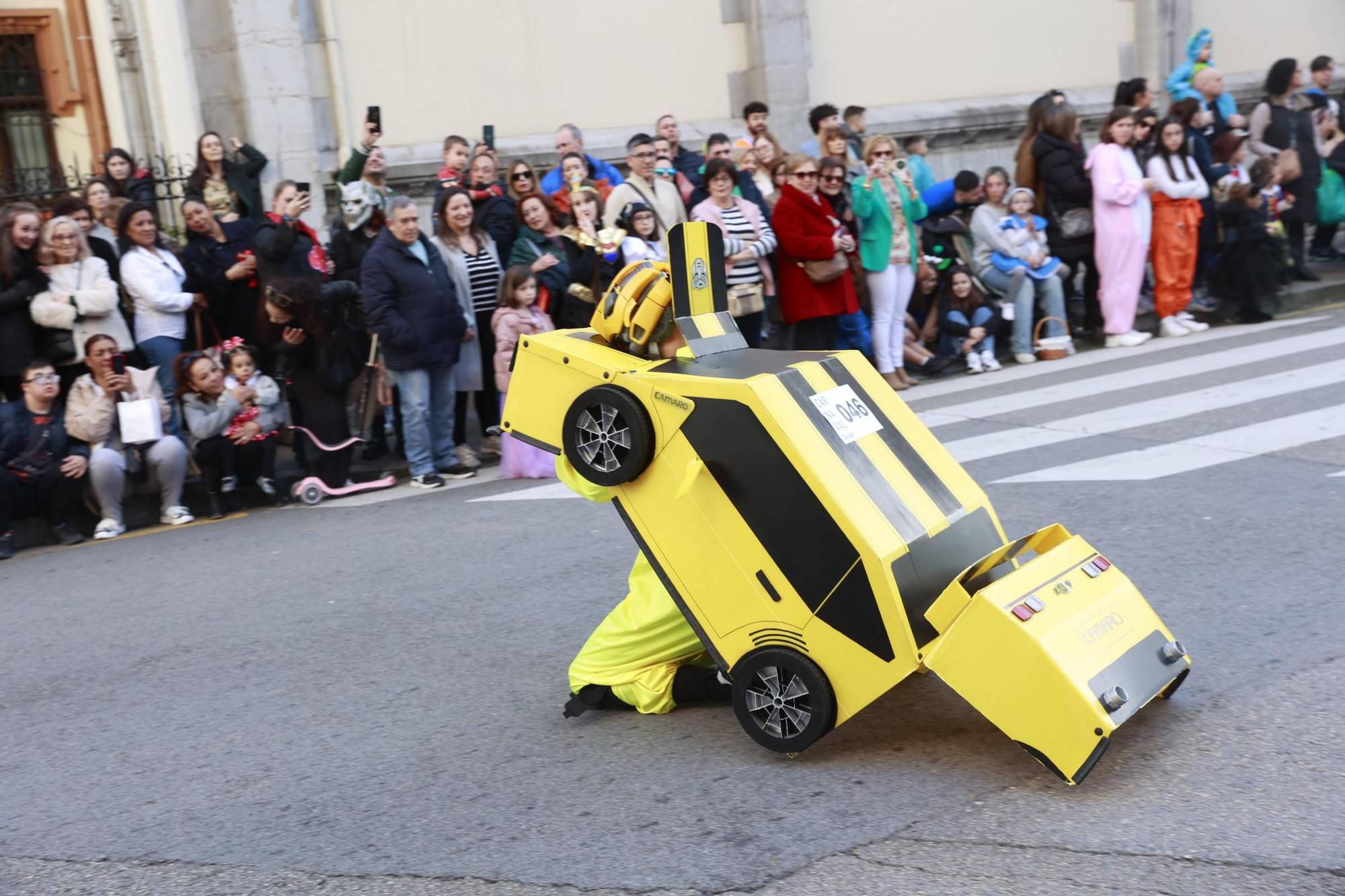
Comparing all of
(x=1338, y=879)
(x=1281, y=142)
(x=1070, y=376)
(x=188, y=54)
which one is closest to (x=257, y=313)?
(x=188, y=54)

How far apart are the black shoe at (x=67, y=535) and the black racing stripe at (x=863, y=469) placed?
567cm

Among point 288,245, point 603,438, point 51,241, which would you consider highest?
point 51,241

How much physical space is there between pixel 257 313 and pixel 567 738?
5373 mm

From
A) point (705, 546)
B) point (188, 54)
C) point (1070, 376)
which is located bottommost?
point (1070, 376)

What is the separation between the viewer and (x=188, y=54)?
12906 millimetres

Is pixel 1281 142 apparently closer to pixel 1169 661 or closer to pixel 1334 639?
pixel 1334 639

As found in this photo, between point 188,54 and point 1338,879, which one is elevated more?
point 188,54

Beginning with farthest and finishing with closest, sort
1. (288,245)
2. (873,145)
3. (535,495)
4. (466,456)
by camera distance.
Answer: (873,145), (466,456), (288,245), (535,495)

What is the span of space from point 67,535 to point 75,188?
4.56 m

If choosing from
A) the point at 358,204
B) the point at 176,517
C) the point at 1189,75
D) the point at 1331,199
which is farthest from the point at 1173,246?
the point at 176,517

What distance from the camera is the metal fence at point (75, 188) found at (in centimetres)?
1129

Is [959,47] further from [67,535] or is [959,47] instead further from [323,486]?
[67,535]

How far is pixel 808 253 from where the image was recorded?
10.5m

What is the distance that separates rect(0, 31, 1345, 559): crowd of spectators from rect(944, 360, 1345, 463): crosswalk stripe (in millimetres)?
2149
